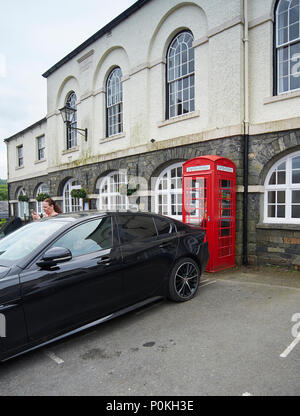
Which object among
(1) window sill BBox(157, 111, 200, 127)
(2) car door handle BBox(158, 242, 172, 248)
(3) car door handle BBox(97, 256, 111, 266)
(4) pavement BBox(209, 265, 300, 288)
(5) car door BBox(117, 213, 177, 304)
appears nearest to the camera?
(3) car door handle BBox(97, 256, 111, 266)

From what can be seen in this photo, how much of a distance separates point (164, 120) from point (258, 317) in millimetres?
7151

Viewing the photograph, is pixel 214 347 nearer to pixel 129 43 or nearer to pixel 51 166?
pixel 129 43

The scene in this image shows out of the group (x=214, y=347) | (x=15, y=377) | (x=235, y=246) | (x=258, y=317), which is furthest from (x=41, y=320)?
(x=235, y=246)

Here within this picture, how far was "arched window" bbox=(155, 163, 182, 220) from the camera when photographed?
924 centimetres

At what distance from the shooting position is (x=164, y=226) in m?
4.64

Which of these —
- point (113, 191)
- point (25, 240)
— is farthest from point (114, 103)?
point (25, 240)

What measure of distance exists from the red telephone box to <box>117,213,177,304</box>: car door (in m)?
2.31

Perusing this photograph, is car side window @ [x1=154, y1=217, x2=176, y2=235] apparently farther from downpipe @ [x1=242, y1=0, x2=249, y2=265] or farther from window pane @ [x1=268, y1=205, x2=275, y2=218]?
window pane @ [x1=268, y1=205, x2=275, y2=218]

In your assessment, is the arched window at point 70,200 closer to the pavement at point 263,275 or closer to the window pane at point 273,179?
the pavement at point 263,275

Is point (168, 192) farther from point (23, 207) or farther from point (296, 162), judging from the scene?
point (23, 207)

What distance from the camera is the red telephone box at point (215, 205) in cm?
642

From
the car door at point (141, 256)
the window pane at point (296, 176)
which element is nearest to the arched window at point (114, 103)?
the window pane at point (296, 176)

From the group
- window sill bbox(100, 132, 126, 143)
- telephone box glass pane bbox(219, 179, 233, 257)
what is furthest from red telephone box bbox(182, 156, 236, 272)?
window sill bbox(100, 132, 126, 143)

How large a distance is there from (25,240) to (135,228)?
1.53 m
